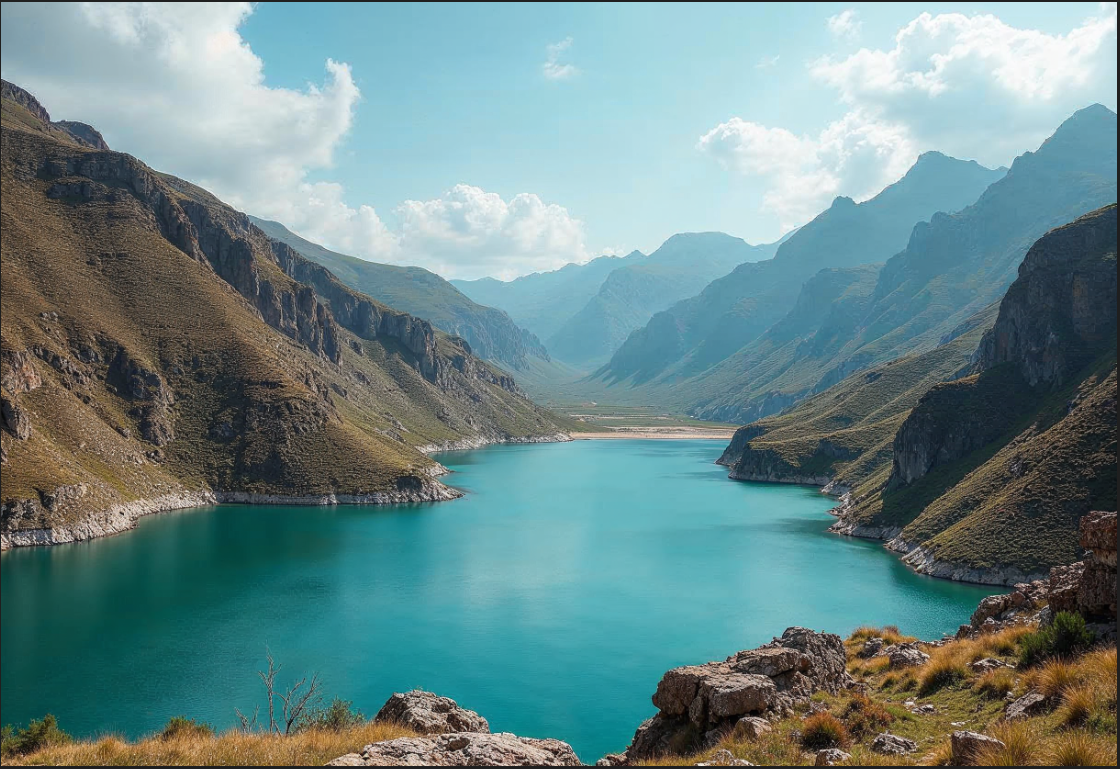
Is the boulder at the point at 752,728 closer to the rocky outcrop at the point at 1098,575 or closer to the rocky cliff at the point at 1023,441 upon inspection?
the rocky outcrop at the point at 1098,575

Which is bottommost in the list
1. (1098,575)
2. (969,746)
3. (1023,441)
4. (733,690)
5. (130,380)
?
(733,690)

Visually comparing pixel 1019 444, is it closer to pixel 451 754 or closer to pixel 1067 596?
pixel 1067 596

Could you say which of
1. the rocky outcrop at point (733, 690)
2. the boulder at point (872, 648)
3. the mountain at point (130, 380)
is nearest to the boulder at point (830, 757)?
the rocky outcrop at point (733, 690)

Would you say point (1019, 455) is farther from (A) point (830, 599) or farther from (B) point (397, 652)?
(B) point (397, 652)

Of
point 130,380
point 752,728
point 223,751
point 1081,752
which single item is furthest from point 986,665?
point 130,380

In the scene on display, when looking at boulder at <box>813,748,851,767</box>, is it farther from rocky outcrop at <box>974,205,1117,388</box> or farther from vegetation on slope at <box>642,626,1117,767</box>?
rocky outcrop at <box>974,205,1117,388</box>

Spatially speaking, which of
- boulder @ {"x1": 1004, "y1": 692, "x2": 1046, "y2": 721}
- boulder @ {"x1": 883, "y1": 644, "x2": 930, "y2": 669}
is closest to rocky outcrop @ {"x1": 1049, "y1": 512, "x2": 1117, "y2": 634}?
boulder @ {"x1": 1004, "y1": 692, "x2": 1046, "y2": 721}

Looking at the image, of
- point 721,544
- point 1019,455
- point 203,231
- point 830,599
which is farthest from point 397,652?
point 203,231
